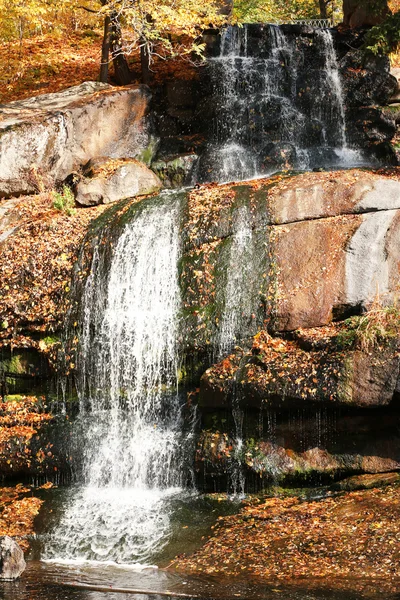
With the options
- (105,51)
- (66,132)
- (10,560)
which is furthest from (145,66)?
(10,560)

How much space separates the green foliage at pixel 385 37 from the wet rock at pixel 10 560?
13072 mm

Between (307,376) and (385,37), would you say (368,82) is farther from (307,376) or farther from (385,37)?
(307,376)

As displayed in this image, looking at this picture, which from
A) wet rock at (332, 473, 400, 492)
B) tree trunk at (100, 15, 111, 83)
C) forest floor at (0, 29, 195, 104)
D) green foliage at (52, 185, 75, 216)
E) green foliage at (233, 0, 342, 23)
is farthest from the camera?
green foliage at (233, 0, 342, 23)

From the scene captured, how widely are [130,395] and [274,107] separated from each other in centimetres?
846

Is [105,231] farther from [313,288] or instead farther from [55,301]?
[313,288]

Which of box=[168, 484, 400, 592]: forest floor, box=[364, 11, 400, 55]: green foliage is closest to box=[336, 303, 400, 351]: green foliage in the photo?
box=[168, 484, 400, 592]: forest floor

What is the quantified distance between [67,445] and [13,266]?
3.48 metres

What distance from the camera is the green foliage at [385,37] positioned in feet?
53.3

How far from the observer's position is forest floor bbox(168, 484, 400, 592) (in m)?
7.44

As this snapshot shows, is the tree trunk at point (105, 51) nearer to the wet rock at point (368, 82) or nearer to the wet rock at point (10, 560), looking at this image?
the wet rock at point (368, 82)

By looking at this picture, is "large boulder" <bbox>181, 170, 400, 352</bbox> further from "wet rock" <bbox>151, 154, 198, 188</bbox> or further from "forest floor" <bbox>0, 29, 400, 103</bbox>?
"forest floor" <bbox>0, 29, 400, 103</bbox>

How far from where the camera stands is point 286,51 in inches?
695

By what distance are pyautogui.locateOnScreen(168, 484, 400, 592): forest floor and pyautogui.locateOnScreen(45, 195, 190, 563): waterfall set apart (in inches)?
39.5

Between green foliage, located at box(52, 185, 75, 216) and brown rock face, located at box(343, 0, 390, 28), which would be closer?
green foliage, located at box(52, 185, 75, 216)
